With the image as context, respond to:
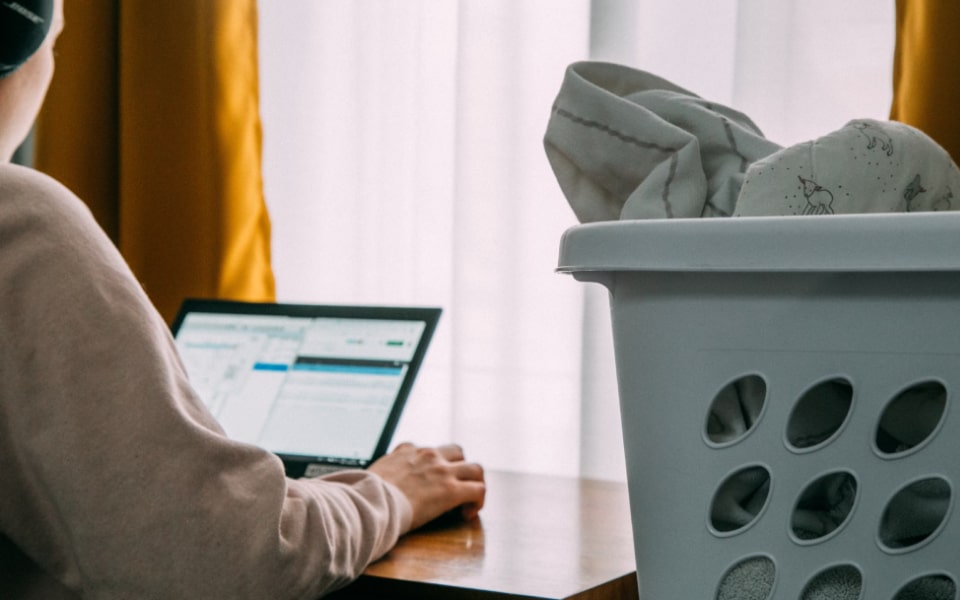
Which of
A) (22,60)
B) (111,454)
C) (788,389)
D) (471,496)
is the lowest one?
(471,496)

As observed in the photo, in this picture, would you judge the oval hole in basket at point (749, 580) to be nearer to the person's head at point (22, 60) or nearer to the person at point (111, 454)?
the person at point (111, 454)

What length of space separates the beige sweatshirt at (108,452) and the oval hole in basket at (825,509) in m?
0.36

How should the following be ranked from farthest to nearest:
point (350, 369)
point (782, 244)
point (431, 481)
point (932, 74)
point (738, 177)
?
point (350, 369) → point (932, 74) → point (431, 481) → point (738, 177) → point (782, 244)

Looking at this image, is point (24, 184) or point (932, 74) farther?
point (932, 74)

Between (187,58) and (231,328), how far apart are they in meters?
0.57

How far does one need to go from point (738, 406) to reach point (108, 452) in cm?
41

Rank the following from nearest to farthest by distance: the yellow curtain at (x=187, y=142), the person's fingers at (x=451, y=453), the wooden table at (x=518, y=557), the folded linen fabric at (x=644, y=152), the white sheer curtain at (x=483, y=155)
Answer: the folded linen fabric at (x=644, y=152)
the wooden table at (x=518, y=557)
the person's fingers at (x=451, y=453)
the white sheer curtain at (x=483, y=155)
the yellow curtain at (x=187, y=142)

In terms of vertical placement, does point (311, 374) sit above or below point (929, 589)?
below

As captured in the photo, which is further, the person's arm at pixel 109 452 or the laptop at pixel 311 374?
the laptop at pixel 311 374

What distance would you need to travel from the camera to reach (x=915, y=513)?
19.3 inches

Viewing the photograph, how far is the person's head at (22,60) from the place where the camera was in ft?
2.54

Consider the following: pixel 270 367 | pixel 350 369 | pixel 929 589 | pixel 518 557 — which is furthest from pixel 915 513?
pixel 270 367

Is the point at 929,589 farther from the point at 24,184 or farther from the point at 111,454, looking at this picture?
the point at 24,184

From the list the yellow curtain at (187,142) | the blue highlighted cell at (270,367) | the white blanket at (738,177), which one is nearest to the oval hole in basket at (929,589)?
the white blanket at (738,177)
